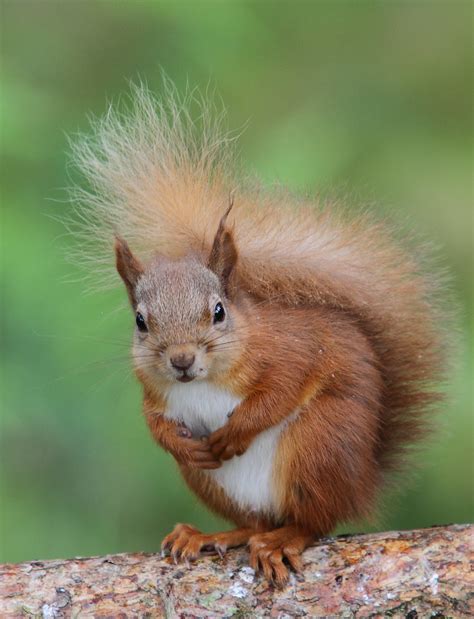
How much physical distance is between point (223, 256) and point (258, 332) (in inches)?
7.0

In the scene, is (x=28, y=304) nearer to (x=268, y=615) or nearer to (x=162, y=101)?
(x=162, y=101)

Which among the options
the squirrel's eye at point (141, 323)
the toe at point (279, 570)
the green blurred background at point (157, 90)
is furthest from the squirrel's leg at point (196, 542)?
the squirrel's eye at point (141, 323)

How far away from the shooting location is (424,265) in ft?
9.01

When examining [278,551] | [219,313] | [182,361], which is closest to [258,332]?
[219,313]

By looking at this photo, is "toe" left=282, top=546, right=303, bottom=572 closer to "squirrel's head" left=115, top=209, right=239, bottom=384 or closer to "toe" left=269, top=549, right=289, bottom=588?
"toe" left=269, top=549, right=289, bottom=588

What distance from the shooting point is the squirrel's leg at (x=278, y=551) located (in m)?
2.40

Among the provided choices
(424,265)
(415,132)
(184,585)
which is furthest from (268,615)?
(415,132)

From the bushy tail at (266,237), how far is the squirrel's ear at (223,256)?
112 mm

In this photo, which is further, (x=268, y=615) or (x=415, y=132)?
(x=415, y=132)

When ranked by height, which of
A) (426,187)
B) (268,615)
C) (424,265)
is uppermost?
(426,187)

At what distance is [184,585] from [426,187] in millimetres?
1407

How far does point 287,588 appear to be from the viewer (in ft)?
7.82

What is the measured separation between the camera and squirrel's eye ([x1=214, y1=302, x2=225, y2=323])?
2.41 meters

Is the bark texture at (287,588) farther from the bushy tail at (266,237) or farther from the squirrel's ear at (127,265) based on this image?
the squirrel's ear at (127,265)
